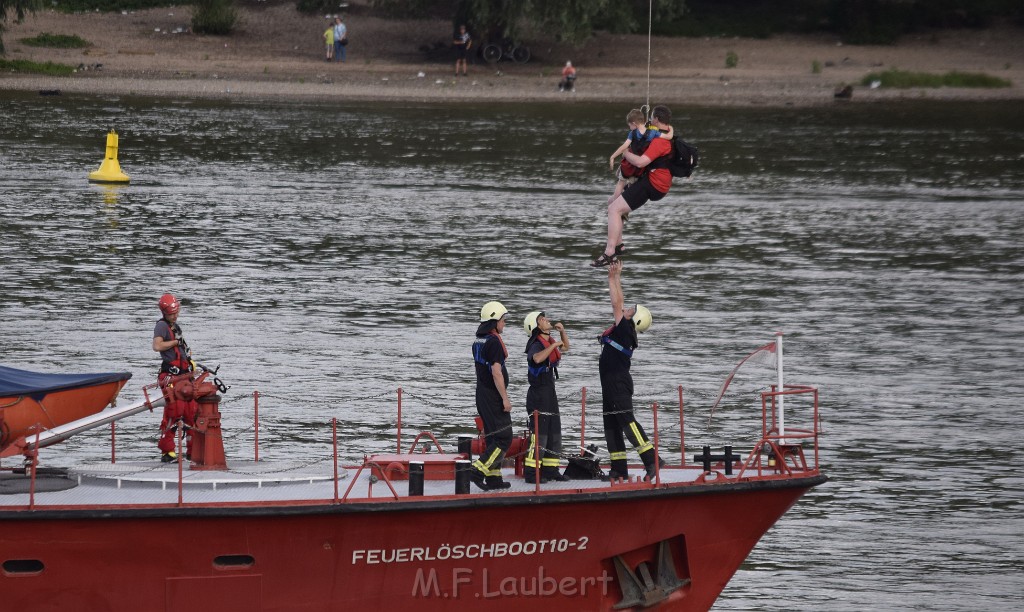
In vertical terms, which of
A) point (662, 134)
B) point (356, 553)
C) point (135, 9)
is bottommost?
point (356, 553)

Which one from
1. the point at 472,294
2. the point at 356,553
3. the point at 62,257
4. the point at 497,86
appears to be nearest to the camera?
the point at 356,553

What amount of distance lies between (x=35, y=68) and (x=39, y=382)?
52354mm

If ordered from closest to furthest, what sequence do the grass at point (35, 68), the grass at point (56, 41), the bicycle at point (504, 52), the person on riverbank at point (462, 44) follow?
the grass at point (35, 68), the person on riverbank at point (462, 44), the grass at point (56, 41), the bicycle at point (504, 52)

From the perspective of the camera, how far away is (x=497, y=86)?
65000 millimetres

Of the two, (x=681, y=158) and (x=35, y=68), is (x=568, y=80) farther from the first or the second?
(x=681, y=158)

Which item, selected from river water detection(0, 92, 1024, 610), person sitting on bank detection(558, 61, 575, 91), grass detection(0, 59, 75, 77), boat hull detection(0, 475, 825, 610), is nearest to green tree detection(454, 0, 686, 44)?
person sitting on bank detection(558, 61, 575, 91)

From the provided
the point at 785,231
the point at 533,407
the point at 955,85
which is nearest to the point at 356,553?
the point at 533,407

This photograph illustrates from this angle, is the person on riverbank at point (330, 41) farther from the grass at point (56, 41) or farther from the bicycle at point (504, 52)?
the grass at point (56, 41)

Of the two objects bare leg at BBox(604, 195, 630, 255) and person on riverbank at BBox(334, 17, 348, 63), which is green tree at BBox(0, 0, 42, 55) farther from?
bare leg at BBox(604, 195, 630, 255)

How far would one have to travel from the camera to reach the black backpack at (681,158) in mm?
15867

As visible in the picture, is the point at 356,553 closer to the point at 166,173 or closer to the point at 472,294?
the point at 472,294

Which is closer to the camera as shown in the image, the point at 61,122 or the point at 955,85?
the point at 61,122

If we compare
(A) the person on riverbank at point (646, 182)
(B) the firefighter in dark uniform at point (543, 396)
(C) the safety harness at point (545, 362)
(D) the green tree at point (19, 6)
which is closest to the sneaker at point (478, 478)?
(B) the firefighter in dark uniform at point (543, 396)

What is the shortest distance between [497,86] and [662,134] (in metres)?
49.7
